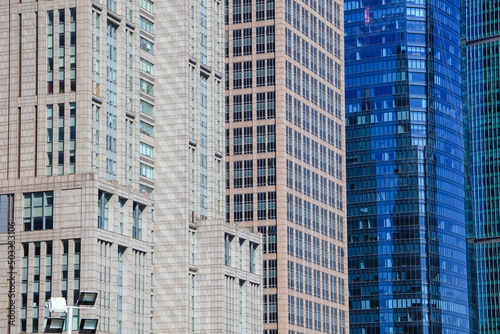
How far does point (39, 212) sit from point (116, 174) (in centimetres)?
1326

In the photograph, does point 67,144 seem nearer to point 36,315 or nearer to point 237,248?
point 36,315

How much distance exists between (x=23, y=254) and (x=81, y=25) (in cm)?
3112

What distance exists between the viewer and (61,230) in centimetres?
14950

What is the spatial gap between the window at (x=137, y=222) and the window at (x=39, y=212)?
13.8 metres

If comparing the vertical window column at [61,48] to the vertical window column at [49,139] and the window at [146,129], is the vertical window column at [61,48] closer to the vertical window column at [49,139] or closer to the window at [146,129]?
the vertical window column at [49,139]

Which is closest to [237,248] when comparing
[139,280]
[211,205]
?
[211,205]

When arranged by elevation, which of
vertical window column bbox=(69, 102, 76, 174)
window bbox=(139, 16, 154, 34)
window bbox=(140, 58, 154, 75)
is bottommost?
vertical window column bbox=(69, 102, 76, 174)

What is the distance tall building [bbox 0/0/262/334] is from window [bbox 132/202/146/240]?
0.28 meters

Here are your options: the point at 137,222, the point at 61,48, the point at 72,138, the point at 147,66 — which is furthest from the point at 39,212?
the point at 147,66

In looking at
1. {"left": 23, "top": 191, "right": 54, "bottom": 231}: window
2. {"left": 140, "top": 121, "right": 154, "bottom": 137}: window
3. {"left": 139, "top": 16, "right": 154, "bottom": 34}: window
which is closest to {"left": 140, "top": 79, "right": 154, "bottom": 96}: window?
{"left": 140, "top": 121, "right": 154, "bottom": 137}: window

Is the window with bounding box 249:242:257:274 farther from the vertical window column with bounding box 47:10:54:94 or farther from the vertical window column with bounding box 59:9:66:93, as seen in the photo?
the vertical window column with bounding box 47:10:54:94

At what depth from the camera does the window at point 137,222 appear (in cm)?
16088

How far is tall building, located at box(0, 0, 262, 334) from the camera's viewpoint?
149625mm

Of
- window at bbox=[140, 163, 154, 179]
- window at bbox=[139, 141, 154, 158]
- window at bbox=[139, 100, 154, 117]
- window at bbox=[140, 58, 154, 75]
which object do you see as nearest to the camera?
window at bbox=[140, 163, 154, 179]
